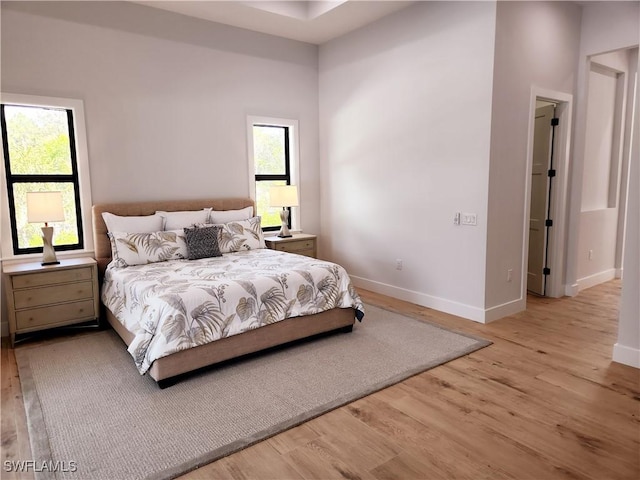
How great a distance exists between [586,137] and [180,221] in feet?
15.3

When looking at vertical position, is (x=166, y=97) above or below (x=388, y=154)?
above

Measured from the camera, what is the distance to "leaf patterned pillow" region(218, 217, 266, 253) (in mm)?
4426

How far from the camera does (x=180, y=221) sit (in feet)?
14.5

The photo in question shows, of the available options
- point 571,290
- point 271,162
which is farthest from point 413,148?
point 571,290

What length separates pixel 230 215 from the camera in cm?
480

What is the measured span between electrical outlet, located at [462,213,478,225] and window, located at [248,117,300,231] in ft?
7.83

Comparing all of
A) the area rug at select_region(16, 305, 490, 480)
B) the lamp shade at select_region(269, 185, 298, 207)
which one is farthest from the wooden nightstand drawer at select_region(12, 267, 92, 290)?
the lamp shade at select_region(269, 185, 298, 207)

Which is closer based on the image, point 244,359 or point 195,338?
point 195,338

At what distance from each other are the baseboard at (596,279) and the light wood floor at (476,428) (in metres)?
1.99

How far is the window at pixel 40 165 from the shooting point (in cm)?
382

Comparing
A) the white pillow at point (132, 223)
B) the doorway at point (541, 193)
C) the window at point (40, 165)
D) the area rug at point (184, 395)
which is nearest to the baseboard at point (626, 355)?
the area rug at point (184, 395)

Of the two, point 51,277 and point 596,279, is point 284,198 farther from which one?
point 596,279

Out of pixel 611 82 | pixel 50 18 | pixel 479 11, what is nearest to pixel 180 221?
pixel 50 18

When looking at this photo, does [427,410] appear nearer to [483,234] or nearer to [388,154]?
[483,234]
